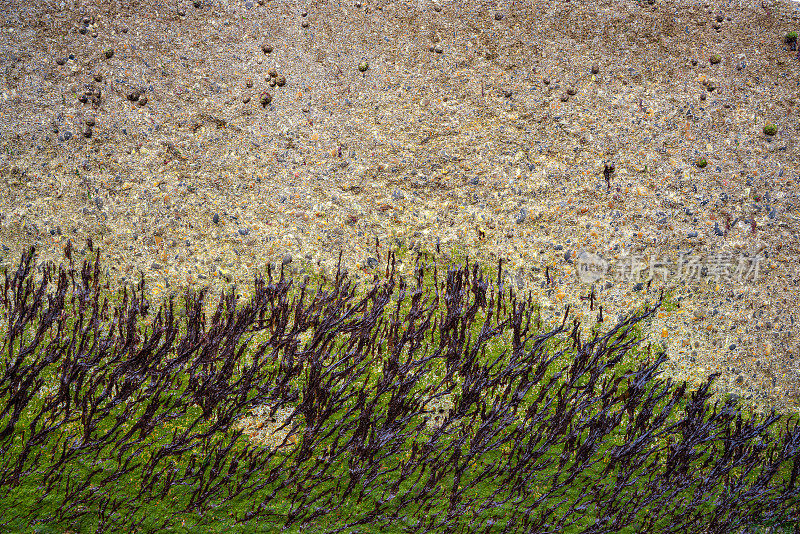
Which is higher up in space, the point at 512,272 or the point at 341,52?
the point at 341,52

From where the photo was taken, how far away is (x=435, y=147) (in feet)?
35.7

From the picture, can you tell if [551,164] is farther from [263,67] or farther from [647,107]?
[263,67]

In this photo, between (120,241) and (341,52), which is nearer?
(120,241)

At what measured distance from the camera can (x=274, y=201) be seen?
10.3 m

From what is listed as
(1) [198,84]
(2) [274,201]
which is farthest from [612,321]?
(1) [198,84]

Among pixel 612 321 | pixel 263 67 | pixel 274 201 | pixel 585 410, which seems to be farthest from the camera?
pixel 263 67

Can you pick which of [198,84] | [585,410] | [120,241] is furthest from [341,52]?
[585,410]

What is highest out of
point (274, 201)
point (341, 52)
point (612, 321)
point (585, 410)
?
point (341, 52)

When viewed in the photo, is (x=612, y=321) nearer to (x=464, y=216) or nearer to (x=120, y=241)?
(x=464, y=216)

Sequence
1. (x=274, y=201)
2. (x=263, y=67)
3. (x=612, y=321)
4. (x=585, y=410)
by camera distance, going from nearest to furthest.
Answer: (x=585, y=410), (x=612, y=321), (x=274, y=201), (x=263, y=67)

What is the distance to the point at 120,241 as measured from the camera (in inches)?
389

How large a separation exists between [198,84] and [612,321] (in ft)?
33.2

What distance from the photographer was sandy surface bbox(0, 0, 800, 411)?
9.85 m

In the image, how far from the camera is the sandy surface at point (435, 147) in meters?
9.85
